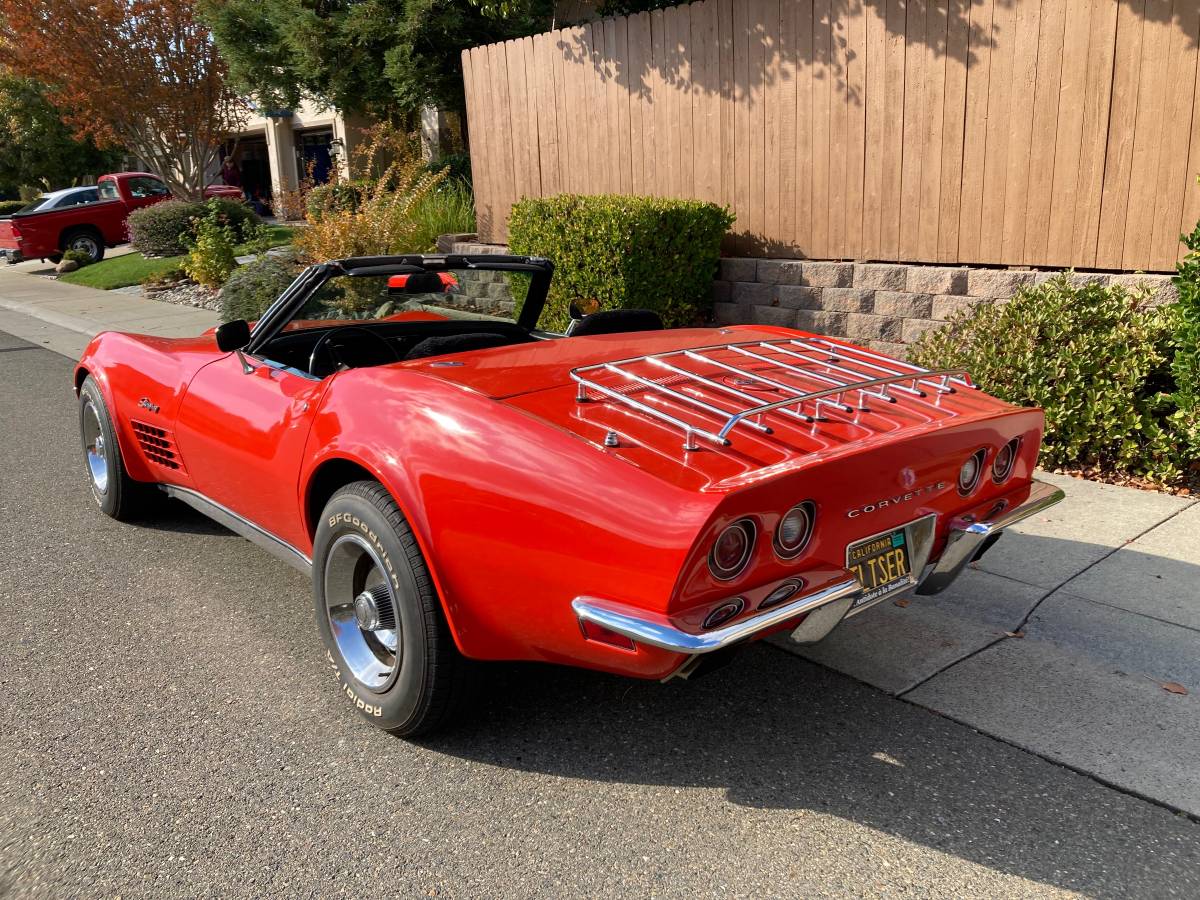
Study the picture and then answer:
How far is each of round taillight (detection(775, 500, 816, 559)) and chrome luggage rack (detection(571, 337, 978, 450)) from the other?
0.88 ft

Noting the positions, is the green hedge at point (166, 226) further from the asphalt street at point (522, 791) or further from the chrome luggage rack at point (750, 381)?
the chrome luggage rack at point (750, 381)

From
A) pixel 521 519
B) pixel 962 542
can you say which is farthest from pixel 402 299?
pixel 962 542

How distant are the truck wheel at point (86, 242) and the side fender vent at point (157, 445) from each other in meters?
18.3

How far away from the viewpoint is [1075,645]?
3586 mm

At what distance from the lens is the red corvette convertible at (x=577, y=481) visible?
2438 millimetres

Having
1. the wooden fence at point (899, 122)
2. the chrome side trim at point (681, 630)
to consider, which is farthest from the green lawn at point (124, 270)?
the chrome side trim at point (681, 630)

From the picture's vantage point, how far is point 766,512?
244 cm

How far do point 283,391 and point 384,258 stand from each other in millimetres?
651

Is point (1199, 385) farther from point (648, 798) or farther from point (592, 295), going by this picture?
point (592, 295)

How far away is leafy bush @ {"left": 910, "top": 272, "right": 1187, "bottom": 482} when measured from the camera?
520 cm

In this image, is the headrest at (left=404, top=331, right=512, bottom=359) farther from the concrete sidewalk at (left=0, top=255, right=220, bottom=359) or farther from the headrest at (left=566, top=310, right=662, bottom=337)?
the concrete sidewalk at (left=0, top=255, right=220, bottom=359)

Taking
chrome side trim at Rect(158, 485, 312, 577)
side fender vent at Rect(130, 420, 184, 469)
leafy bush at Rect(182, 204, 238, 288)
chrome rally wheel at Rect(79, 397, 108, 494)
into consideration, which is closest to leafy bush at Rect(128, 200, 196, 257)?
leafy bush at Rect(182, 204, 238, 288)

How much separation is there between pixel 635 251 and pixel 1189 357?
13.4 feet

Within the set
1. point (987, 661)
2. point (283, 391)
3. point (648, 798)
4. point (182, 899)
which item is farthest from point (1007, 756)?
point (283, 391)
